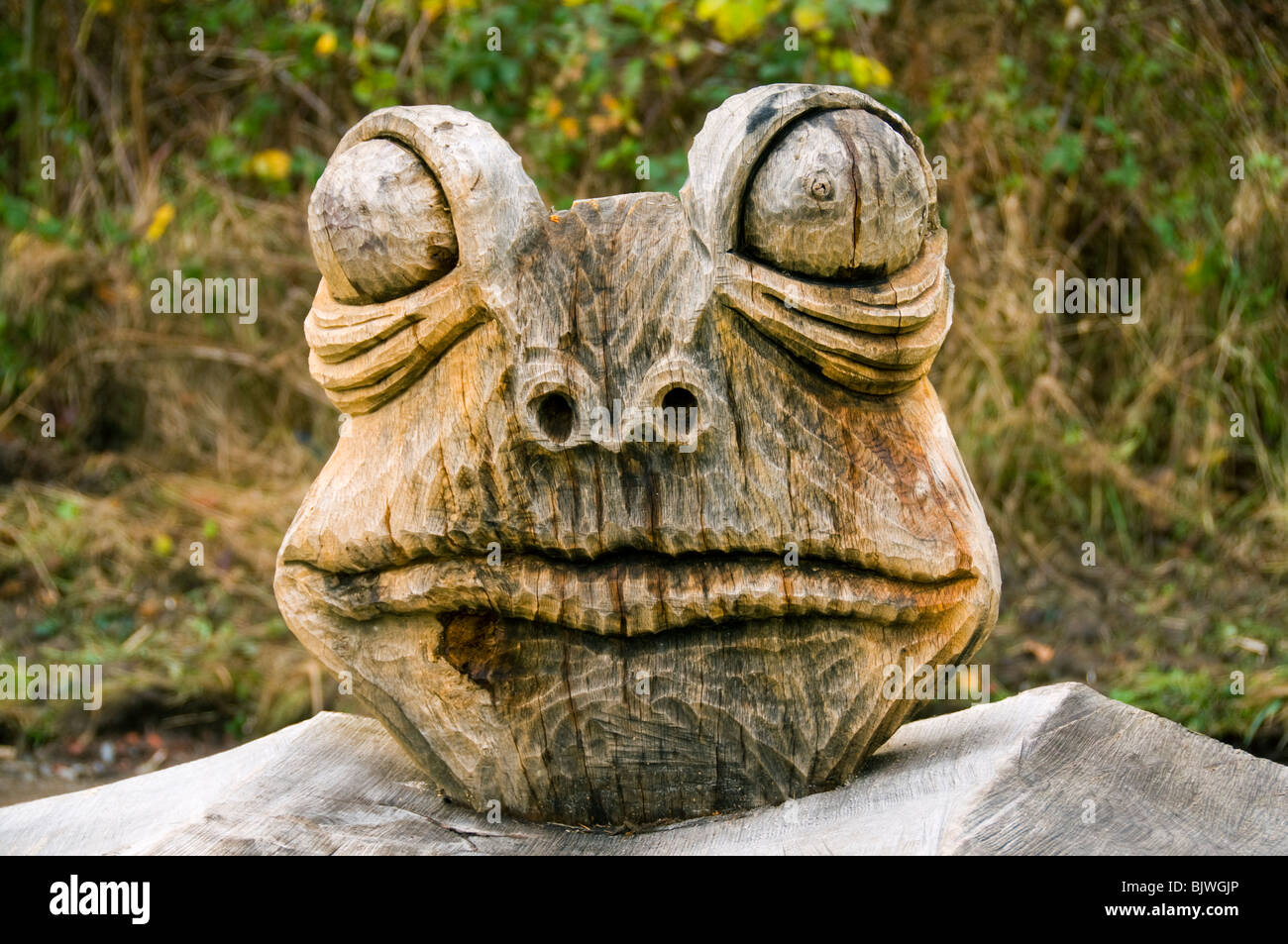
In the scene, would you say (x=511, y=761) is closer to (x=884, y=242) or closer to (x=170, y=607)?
(x=884, y=242)

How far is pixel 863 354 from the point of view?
6.39 ft

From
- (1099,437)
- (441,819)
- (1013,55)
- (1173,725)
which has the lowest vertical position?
(441,819)

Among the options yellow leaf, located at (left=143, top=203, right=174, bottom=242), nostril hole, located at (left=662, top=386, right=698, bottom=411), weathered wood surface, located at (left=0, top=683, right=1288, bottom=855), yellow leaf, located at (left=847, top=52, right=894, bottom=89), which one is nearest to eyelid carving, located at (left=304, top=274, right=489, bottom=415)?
nostril hole, located at (left=662, top=386, right=698, bottom=411)

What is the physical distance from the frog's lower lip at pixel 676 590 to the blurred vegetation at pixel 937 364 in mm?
2074

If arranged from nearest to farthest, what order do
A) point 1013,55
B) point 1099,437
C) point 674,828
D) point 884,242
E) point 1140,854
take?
point 1140,854 < point 884,242 < point 674,828 < point 1099,437 < point 1013,55

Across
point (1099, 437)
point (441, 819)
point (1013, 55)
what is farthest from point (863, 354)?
point (1013, 55)

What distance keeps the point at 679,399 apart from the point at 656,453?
0.09 metres

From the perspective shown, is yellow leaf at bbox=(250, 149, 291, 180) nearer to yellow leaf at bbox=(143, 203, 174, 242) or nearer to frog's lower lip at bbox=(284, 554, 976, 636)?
yellow leaf at bbox=(143, 203, 174, 242)

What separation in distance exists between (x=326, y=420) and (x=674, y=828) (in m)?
3.39

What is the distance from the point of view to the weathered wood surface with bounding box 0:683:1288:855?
1.87 m

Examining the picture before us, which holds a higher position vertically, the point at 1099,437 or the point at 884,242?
the point at 884,242

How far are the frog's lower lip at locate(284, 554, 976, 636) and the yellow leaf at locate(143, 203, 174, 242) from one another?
3765mm

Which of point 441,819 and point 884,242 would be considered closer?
point 884,242

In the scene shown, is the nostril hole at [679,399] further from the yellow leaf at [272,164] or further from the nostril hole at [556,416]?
the yellow leaf at [272,164]
